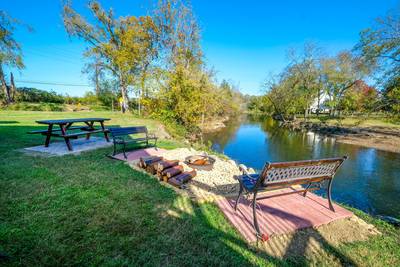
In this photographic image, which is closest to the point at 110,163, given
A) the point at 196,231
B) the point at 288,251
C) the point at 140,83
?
the point at 196,231

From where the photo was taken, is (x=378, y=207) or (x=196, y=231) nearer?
(x=196, y=231)

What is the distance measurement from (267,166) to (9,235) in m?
3.25

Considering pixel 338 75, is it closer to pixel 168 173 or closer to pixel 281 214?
pixel 281 214

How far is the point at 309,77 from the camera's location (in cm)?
2666

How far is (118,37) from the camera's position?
60.8 ft

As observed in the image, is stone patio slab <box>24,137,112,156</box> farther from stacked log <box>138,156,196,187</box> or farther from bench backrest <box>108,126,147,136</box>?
stacked log <box>138,156,196,187</box>

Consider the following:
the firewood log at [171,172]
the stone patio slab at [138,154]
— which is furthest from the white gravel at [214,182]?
the stone patio slab at [138,154]

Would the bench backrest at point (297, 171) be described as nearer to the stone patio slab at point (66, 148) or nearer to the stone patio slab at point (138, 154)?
the stone patio slab at point (138, 154)

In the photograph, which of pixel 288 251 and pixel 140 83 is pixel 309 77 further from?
pixel 288 251

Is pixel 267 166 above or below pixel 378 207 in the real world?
above

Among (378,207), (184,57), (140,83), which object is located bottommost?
(378,207)

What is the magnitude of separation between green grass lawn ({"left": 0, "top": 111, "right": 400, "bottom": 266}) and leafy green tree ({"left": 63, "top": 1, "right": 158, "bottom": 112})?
1437cm

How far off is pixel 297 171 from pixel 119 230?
105 inches

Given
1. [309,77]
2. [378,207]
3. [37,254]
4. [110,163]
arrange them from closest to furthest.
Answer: [37,254] → [110,163] → [378,207] → [309,77]
